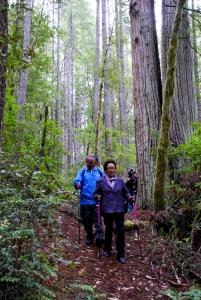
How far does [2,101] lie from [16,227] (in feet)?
8.74

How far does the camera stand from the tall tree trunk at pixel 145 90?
9328mm

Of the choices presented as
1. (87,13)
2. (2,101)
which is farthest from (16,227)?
(87,13)

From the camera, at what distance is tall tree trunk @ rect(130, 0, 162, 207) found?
9.33 m

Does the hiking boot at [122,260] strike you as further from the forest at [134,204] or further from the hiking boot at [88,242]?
the hiking boot at [88,242]

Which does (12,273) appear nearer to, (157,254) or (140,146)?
(157,254)

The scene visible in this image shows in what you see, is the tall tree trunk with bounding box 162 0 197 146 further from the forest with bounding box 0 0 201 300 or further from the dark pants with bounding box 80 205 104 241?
the dark pants with bounding box 80 205 104 241

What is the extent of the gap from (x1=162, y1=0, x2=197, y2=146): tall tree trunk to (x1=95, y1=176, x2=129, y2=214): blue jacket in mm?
3776

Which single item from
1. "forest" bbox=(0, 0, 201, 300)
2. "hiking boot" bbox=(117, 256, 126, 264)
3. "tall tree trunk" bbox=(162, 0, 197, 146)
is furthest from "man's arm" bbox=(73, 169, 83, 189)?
"tall tree trunk" bbox=(162, 0, 197, 146)

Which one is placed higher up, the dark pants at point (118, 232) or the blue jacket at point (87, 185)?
the blue jacket at point (87, 185)

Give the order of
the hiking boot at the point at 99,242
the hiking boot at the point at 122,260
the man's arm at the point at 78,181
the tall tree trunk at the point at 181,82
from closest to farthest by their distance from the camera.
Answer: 1. the hiking boot at the point at 122,260
2. the hiking boot at the point at 99,242
3. the man's arm at the point at 78,181
4. the tall tree trunk at the point at 181,82

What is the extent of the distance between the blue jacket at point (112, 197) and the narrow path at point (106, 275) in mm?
824

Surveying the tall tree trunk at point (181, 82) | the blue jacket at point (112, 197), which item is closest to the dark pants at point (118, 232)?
the blue jacket at point (112, 197)

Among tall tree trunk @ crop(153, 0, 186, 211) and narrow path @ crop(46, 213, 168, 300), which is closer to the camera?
narrow path @ crop(46, 213, 168, 300)

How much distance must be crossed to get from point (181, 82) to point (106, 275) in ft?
20.9
